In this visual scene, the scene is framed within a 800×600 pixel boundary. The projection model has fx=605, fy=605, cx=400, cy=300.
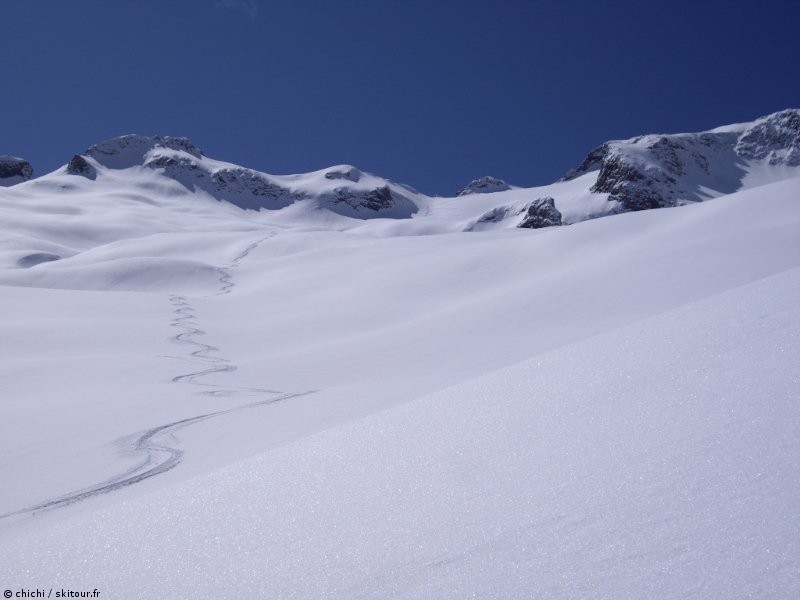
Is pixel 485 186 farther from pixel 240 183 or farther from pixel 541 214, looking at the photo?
pixel 541 214

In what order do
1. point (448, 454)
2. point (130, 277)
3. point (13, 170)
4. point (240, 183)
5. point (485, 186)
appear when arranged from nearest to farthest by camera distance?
point (448, 454), point (130, 277), point (240, 183), point (13, 170), point (485, 186)

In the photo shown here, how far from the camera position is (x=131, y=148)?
123 m

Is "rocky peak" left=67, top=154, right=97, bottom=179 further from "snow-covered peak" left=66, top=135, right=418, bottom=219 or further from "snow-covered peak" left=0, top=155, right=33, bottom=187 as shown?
"snow-covered peak" left=0, top=155, right=33, bottom=187

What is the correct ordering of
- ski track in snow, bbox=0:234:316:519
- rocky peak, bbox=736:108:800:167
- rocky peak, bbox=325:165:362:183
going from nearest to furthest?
ski track in snow, bbox=0:234:316:519, rocky peak, bbox=736:108:800:167, rocky peak, bbox=325:165:362:183

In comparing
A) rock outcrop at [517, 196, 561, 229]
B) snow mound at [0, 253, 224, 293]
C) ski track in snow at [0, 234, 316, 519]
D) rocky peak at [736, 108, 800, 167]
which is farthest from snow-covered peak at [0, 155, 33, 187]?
rocky peak at [736, 108, 800, 167]

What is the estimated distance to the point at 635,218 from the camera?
54.0ft

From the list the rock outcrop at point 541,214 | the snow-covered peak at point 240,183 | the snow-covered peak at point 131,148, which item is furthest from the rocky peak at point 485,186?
the rock outcrop at point 541,214

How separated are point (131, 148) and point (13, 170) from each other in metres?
25.6

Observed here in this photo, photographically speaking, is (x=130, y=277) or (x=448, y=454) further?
(x=130, y=277)

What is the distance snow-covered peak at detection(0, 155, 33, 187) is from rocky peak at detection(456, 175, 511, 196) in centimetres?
9587

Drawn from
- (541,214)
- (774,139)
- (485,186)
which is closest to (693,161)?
(774,139)

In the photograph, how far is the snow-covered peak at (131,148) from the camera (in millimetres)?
117606

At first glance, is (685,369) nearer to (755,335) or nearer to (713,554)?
(755,335)

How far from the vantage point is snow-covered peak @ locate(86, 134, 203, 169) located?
11761cm
